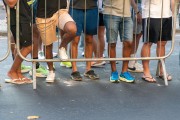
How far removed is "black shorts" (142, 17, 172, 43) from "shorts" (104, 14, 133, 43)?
10.0 inches

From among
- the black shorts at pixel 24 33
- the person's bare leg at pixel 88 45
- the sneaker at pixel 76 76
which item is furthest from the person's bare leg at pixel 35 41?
the person's bare leg at pixel 88 45

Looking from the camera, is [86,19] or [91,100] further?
[86,19]

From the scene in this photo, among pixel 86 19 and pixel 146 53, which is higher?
pixel 86 19

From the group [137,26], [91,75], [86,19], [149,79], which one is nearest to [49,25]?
[86,19]

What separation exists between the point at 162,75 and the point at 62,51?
1.64m

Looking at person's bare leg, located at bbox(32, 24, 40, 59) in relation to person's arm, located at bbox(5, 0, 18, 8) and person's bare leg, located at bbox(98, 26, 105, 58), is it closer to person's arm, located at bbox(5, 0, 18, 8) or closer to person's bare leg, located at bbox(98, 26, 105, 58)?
person's arm, located at bbox(5, 0, 18, 8)

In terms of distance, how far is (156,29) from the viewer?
20.6 ft

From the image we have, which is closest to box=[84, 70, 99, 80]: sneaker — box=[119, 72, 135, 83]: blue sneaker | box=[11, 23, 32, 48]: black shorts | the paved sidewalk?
the paved sidewalk

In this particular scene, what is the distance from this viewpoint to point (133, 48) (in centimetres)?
702

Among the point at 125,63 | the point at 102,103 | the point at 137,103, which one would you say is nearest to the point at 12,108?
the point at 102,103

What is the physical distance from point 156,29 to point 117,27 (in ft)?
1.91

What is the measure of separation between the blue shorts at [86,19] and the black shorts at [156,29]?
74 cm

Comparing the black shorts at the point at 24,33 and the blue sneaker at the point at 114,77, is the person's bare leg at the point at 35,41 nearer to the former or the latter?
the black shorts at the point at 24,33

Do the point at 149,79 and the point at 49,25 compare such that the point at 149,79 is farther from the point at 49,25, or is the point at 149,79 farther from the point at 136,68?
the point at 49,25
